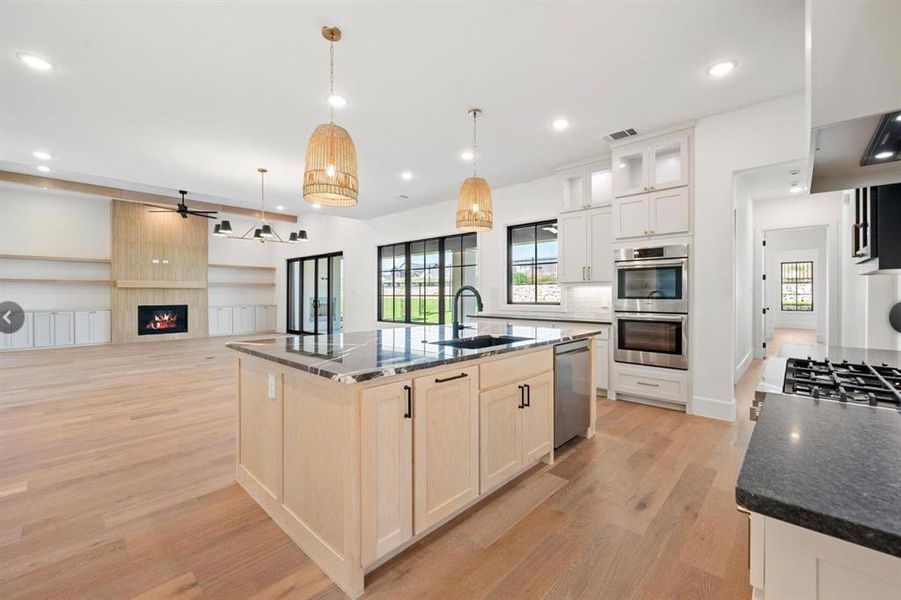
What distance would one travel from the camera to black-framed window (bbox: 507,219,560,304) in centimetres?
559

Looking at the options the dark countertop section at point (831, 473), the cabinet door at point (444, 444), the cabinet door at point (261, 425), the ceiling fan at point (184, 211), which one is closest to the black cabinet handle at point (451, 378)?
the cabinet door at point (444, 444)

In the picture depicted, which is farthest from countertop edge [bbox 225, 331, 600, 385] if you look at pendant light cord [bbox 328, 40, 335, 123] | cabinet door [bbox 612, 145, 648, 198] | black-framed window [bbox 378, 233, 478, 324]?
black-framed window [bbox 378, 233, 478, 324]

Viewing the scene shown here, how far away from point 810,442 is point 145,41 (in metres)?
3.92

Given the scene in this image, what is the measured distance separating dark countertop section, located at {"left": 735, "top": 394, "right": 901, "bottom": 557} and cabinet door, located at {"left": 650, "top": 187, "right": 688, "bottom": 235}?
11.0 ft

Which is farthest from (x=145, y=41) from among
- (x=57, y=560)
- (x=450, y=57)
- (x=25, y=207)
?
(x=25, y=207)

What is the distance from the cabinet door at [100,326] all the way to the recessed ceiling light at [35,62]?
7.40 meters

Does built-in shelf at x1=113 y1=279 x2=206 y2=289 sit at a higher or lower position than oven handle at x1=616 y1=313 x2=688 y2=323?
higher

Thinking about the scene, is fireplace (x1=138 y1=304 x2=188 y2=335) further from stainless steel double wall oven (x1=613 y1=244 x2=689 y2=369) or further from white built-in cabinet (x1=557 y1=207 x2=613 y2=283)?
stainless steel double wall oven (x1=613 y1=244 x2=689 y2=369)

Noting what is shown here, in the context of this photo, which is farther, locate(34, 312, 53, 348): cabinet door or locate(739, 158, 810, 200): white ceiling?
locate(34, 312, 53, 348): cabinet door

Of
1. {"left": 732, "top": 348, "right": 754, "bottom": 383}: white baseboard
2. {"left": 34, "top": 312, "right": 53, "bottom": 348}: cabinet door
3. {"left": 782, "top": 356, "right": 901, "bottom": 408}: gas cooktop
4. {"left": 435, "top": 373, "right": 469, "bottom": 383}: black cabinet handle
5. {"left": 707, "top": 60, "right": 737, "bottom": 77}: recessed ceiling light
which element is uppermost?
{"left": 707, "top": 60, "right": 737, "bottom": 77}: recessed ceiling light

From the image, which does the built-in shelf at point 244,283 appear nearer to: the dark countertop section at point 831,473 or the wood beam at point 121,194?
the wood beam at point 121,194

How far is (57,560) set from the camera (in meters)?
1.79

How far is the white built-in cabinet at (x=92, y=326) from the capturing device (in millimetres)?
8211

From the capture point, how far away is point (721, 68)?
290 cm
